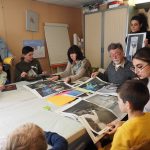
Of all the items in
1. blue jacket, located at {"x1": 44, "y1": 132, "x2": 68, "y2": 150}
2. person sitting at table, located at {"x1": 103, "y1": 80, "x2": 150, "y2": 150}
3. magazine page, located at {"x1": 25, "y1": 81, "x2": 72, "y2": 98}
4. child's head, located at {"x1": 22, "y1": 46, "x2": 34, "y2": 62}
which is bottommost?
blue jacket, located at {"x1": 44, "y1": 132, "x2": 68, "y2": 150}

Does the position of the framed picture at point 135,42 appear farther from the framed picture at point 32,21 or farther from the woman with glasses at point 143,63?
the framed picture at point 32,21

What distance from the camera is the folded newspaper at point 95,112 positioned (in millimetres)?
1074

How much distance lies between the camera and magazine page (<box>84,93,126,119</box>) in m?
1.29

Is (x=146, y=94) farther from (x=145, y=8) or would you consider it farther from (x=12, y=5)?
(x=12, y=5)

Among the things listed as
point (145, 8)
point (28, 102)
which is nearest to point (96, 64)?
point (145, 8)

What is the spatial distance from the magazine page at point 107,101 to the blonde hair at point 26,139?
0.71 meters

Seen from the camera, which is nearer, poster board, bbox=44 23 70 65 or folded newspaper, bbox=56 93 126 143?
folded newspaper, bbox=56 93 126 143

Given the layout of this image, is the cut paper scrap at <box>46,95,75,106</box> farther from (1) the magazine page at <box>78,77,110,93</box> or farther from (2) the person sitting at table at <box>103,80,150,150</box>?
(2) the person sitting at table at <box>103,80,150,150</box>

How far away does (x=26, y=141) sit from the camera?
25.4 inches

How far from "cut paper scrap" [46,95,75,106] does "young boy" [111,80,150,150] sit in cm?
55

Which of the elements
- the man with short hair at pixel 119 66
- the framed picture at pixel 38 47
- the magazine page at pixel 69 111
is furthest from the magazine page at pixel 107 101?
the framed picture at pixel 38 47

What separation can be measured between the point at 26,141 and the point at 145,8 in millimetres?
3232

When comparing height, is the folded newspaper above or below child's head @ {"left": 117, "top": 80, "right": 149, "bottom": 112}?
below

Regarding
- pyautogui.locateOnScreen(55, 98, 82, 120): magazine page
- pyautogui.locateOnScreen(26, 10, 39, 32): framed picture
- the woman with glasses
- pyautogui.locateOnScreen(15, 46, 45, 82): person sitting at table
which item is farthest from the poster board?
the woman with glasses
